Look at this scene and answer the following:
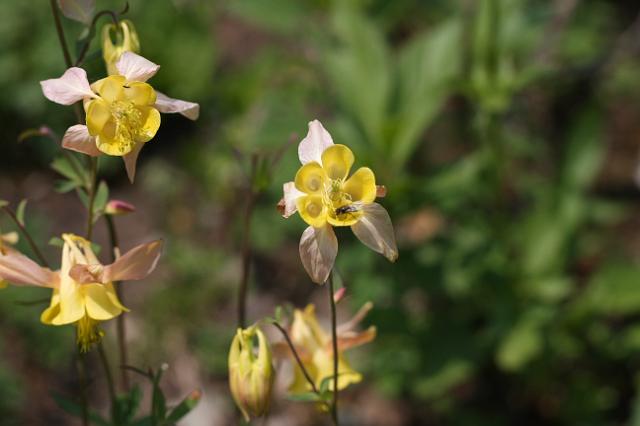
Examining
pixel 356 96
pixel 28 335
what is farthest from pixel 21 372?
pixel 356 96

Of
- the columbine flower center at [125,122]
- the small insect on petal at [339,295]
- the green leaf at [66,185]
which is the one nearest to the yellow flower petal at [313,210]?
the small insect on petal at [339,295]

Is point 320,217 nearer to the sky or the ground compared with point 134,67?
nearer to the ground

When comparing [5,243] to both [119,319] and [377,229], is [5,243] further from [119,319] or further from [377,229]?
[377,229]

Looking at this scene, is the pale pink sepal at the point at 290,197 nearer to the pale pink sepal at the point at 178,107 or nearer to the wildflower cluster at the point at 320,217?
the wildflower cluster at the point at 320,217

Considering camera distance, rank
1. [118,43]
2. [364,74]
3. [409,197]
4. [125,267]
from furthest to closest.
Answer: [364,74] < [409,197] < [118,43] < [125,267]

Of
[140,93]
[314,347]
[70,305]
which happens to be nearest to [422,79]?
[314,347]

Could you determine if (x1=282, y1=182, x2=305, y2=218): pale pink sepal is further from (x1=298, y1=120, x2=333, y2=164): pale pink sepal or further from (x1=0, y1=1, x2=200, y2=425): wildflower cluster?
(x1=0, y1=1, x2=200, y2=425): wildflower cluster

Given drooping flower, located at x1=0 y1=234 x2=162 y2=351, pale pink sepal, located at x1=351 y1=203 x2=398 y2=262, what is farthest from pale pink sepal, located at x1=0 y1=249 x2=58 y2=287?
pale pink sepal, located at x1=351 y1=203 x2=398 y2=262
